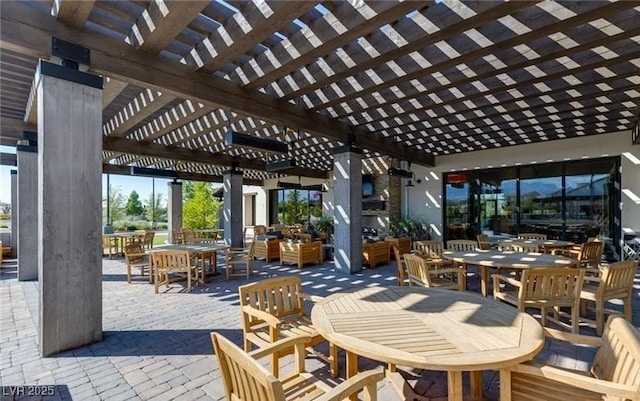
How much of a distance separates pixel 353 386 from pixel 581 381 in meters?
1.11

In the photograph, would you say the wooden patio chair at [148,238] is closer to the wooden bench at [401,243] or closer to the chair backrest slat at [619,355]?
the wooden bench at [401,243]

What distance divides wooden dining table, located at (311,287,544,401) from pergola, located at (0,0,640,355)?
8.93 ft

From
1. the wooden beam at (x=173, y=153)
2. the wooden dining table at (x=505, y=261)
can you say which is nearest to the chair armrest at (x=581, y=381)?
the wooden dining table at (x=505, y=261)

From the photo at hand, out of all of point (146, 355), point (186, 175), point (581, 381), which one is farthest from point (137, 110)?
point (186, 175)

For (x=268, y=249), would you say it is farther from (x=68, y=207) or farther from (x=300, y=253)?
(x=68, y=207)

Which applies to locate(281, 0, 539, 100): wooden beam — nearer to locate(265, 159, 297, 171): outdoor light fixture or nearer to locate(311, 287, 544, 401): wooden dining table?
locate(265, 159, 297, 171): outdoor light fixture

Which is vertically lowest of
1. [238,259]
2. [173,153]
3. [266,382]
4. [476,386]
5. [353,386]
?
[476,386]

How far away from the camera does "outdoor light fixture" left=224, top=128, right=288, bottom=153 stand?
16.8 ft

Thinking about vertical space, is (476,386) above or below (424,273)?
below

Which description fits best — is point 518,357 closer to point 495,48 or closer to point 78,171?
point 495,48

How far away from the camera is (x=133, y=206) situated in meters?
17.1

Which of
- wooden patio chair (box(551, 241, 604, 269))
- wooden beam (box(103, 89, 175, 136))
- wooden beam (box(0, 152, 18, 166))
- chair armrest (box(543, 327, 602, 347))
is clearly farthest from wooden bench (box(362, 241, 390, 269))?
wooden beam (box(0, 152, 18, 166))

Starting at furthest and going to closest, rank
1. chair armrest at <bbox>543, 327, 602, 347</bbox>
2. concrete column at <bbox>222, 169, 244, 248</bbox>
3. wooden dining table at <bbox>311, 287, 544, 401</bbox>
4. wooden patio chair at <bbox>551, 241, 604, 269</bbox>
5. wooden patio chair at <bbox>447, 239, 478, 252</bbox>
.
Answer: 1. concrete column at <bbox>222, 169, 244, 248</bbox>
2. wooden patio chair at <bbox>447, 239, 478, 252</bbox>
3. wooden patio chair at <bbox>551, 241, 604, 269</bbox>
4. chair armrest at <bbox>543, 327, 602, 347</bbox>
5. wooden dining table at <bbox>311, 287, 544, 401</bbox>

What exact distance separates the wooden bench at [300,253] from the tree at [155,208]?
11.5 metres
